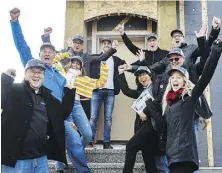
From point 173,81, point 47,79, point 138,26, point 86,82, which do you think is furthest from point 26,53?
point 138,26

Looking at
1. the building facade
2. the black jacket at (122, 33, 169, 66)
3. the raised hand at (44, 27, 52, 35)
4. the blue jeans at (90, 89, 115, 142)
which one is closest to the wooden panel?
the building facade

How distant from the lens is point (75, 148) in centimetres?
520

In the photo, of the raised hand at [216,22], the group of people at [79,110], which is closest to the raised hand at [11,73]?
the group of people at [79,110]

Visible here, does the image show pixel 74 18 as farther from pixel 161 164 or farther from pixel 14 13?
pixel 161 164

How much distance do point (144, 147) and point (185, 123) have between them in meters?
1.31

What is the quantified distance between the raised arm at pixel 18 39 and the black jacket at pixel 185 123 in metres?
1.98

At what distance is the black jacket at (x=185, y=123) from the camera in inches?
153

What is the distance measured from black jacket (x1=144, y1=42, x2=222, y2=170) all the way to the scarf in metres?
0.04

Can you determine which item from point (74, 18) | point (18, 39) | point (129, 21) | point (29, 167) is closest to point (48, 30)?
point (18, 39)

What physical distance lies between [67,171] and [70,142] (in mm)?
696

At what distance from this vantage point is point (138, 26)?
9461 millimetres

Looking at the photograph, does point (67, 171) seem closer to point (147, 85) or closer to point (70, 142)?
point (70, 142)

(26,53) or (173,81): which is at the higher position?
(26,53)

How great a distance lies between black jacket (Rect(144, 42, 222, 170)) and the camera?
3.88 meters
